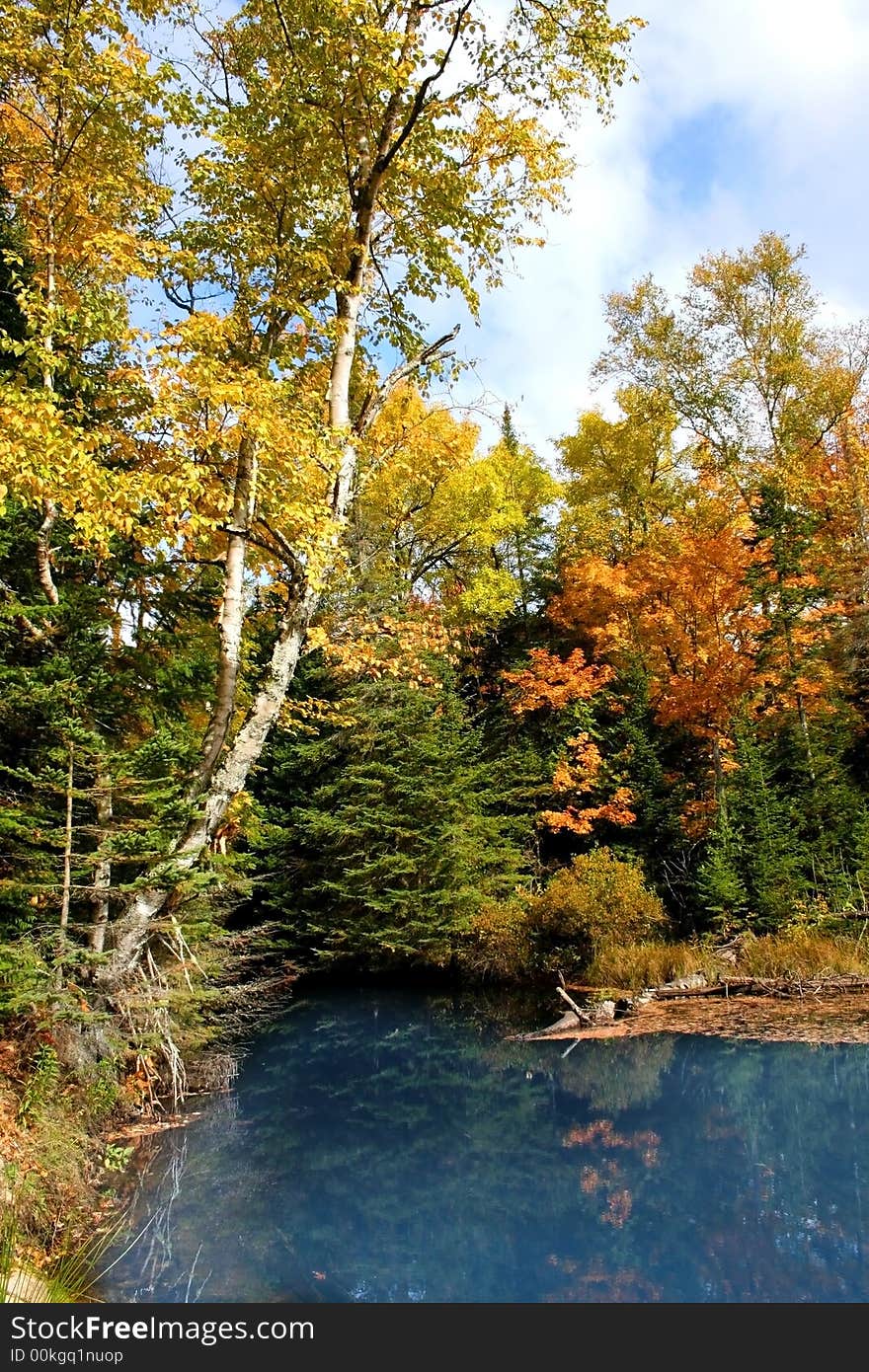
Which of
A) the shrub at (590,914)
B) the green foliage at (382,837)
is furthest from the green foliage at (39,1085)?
the shrub at (590,914)

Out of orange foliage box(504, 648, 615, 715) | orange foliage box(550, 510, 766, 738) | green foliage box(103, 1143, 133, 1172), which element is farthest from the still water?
orange foliage box(504, 648, 615, 715)

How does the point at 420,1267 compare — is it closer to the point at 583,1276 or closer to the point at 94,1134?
the point at 583,1276

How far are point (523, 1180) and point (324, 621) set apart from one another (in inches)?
206

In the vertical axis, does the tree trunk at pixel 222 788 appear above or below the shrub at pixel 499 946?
above

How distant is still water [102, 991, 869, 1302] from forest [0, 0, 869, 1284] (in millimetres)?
1352

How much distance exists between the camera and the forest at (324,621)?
570cm

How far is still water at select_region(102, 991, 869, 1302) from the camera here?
453 centimetres

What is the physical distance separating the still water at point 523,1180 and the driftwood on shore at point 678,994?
563 millimetres

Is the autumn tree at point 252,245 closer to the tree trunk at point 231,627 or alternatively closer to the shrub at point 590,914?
the tree trunk at point 231,627

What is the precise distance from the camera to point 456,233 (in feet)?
22.4

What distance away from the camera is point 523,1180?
611cm

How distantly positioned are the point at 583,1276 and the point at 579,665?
12995mm

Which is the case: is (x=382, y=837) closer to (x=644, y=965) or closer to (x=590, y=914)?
(x=590, y=914)

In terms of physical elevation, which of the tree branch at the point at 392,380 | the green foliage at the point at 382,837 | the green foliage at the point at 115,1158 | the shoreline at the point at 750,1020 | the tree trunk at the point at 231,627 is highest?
the tree branch at the point at 392,380
